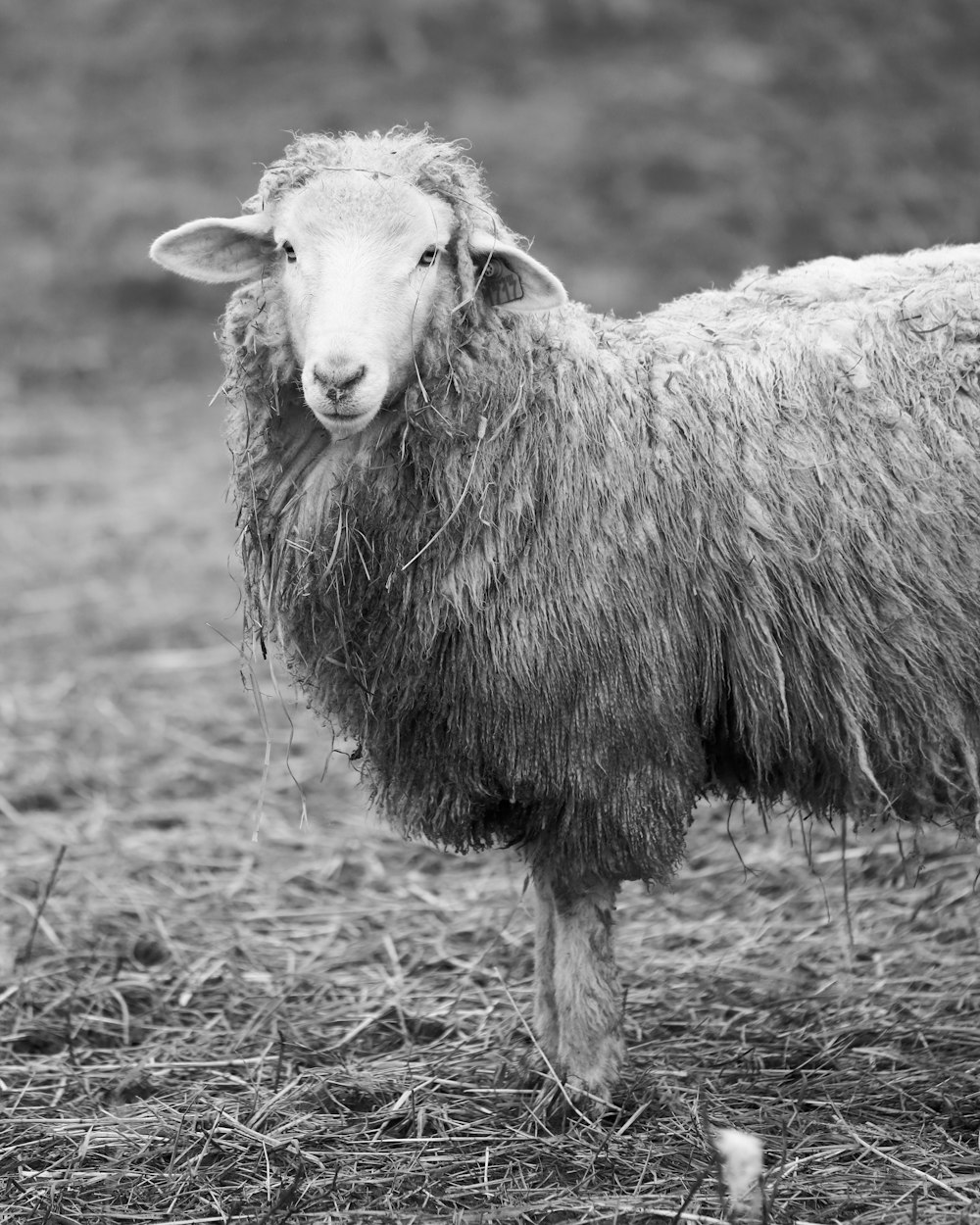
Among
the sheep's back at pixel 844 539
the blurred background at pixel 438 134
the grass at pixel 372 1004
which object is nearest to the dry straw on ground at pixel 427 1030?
the grass at pixel 372 1004

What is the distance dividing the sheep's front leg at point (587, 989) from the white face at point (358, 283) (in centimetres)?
120

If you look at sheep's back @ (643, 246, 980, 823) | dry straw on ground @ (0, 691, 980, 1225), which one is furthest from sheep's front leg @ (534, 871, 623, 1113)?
sheep's back @ (643, 246, 980, 823)

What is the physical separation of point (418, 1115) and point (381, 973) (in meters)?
0.87

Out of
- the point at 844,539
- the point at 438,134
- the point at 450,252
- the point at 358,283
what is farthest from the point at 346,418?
the point at 438,134

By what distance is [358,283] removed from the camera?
2.86 metres

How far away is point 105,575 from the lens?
7203mm

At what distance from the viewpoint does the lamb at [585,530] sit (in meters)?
3.00

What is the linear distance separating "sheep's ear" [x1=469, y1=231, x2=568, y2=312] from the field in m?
1.05

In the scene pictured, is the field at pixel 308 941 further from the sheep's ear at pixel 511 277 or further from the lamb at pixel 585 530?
the sheep's ear at pixel 511 277

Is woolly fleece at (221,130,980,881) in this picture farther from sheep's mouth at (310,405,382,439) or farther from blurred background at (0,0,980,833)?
blurred background at (0,0,980,833)

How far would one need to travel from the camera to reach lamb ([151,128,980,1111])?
3.00 m

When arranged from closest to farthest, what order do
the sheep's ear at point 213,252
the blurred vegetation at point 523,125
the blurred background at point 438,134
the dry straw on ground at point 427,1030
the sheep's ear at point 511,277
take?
the dry straw on ground at point 427,1030, the sheep's ear at point 511,277, the sheep's ear at point 213,252, the blurred background at point 438,134, the blurred vegetation at point 523,125

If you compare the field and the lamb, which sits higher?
the lamb

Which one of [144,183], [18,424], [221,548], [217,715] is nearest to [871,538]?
[217,715]
